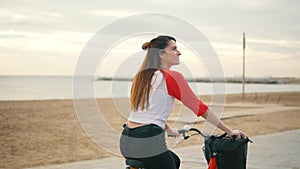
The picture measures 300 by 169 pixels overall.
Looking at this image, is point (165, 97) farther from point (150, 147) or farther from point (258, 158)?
point (258, 158)

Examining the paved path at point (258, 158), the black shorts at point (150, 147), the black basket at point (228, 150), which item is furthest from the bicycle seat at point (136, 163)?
the paved path at point (258, 158)

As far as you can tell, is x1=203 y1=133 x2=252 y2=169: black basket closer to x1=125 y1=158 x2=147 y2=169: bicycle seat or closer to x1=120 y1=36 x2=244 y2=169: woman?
x1=120 y1=36 x2=244 y2=169: woman

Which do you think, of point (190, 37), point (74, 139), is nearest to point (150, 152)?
point (190, 37)

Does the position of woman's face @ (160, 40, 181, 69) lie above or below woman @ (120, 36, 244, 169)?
above

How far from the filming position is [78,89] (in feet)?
10.8

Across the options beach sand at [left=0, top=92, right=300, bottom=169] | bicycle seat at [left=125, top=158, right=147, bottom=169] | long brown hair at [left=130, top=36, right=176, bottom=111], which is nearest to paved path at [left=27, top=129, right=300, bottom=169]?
beach sand at [left=0, top=92, right=300, bottom=169]

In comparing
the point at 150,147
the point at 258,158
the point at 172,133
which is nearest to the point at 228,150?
the point at 172,133

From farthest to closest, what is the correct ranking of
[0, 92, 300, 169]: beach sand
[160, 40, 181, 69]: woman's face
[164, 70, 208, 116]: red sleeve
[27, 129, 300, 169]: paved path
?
[0, 92, 300, 169]: beach sand
[27, 129, 300, 169]: paved path
[160, 40, 181, 69]: woman's face
[164, 70, 208, 116]: red sleeve

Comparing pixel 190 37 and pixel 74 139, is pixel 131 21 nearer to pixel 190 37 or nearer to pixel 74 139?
pixel 190 37

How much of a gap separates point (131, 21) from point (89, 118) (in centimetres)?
72

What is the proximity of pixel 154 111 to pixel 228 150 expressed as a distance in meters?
0.65

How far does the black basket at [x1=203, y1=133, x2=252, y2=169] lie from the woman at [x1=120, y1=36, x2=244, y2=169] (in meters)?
0.17

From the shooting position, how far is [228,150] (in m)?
3.37

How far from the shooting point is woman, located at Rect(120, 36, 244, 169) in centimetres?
310
